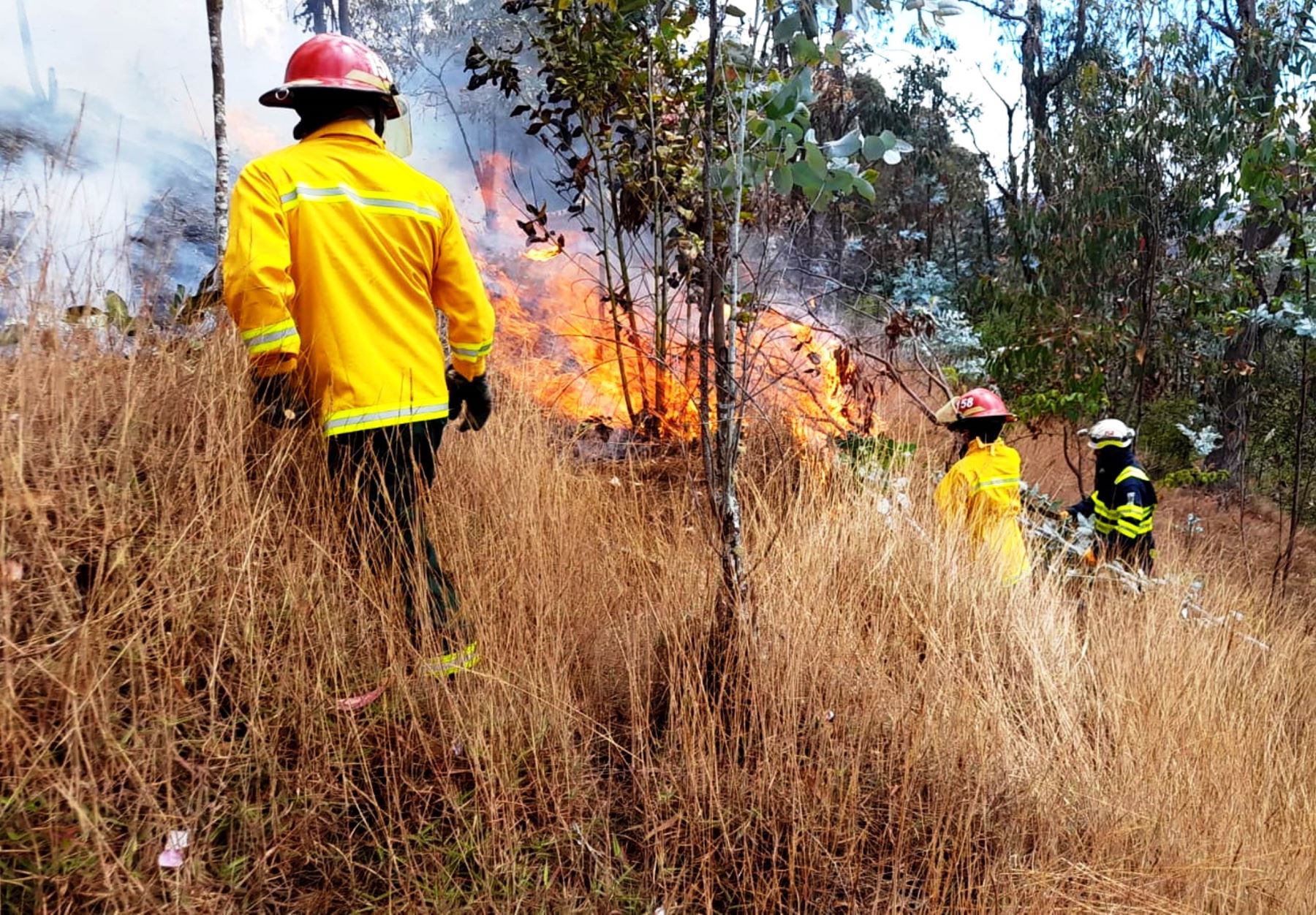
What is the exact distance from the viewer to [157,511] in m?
2.29

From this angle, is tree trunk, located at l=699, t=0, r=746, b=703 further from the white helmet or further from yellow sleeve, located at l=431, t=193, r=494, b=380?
the white helmet

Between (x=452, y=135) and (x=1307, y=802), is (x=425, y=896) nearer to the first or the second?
(x=1307, y=802)

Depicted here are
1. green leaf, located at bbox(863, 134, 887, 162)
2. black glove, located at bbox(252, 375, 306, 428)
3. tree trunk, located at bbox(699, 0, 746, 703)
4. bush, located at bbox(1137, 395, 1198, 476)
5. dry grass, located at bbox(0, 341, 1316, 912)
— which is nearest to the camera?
dry grass, located at bbox(0, 341, 1316, 912)

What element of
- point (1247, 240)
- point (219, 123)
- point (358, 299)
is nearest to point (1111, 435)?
point (358, 299)

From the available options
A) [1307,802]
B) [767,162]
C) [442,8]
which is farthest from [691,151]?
[442,8]

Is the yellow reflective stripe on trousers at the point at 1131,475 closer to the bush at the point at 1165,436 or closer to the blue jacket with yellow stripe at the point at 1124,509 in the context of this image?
the blue jacket with yellow stripe at the point at 1124,509

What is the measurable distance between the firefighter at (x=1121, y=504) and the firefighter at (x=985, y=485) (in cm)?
85

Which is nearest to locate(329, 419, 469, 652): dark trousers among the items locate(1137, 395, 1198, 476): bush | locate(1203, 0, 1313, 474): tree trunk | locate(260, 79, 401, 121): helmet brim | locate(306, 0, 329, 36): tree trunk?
locate(260, 79, 401, 121): helmet brim

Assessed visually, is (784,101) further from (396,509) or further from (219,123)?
(219,123)

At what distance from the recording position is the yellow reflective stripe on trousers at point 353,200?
230cm

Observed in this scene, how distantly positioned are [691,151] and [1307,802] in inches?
153

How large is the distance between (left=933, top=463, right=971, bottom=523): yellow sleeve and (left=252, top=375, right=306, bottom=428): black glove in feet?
9.20

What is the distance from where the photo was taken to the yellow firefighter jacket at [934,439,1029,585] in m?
3.96

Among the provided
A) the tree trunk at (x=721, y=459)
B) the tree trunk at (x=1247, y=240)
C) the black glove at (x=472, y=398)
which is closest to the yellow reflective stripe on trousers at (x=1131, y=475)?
the tree trunk at (x=1247, y=240)
